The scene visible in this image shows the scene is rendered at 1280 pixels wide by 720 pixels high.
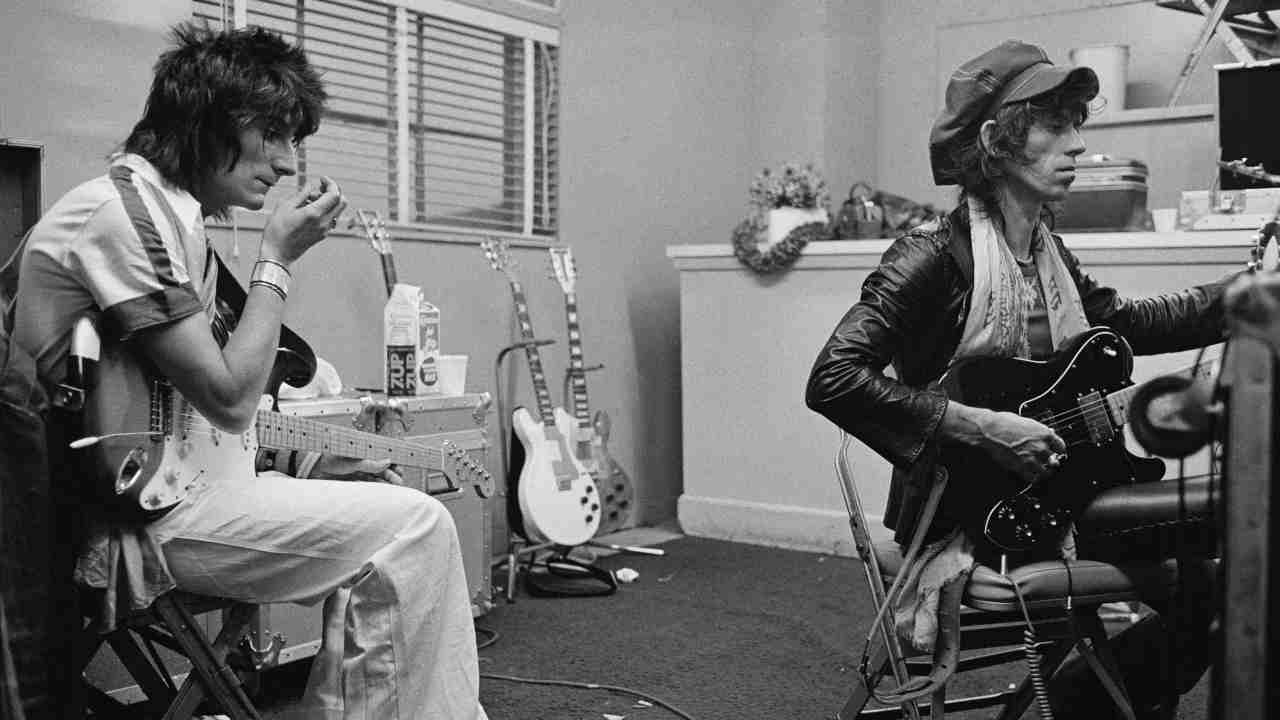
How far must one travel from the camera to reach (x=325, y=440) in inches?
90.2

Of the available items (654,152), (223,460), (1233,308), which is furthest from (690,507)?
(1233,308)

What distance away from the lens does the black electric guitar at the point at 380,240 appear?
3.56 metres

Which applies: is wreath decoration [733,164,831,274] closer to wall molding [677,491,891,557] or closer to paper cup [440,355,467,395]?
wall molding [677,491,891,557]

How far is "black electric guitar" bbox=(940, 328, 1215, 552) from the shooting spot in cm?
Answer: 206

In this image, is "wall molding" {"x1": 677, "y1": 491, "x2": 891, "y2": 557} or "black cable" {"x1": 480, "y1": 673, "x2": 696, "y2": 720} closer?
"black cable" {"x1": 480, "y1": 673, "x2": 696, "y2": 720}

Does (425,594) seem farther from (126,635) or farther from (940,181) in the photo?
(940,181)

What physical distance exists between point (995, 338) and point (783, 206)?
244 cm

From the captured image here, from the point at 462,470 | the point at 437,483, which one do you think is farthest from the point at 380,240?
the point at 462,470

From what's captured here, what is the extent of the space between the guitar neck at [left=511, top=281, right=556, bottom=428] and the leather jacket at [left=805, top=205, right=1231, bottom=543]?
184cm

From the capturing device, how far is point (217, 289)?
7.24 ft

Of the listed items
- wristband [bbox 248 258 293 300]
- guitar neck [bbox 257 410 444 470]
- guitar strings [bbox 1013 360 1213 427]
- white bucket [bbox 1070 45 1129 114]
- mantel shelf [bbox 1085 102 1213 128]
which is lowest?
guitar neck [bbox 257 410 444 470]

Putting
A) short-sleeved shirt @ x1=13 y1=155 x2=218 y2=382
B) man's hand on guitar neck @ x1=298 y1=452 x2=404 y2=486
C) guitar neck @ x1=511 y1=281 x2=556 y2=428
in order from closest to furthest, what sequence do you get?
short-sleeved shirt @ x1=13 y1=155 x2=218 y2=382 → man's hand on guitar neck @ x1=298 y1=452 x2=404 y2=486 → guitar neck @ x1=511 y1=281 x2=556 y2=428

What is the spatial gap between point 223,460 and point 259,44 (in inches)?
26.9

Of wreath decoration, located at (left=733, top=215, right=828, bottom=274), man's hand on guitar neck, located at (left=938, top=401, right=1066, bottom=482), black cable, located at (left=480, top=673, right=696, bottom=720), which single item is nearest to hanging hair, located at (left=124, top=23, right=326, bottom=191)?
man's hand on guitar neck, located at (left=938, top=401, right=1066, bottom=482)
